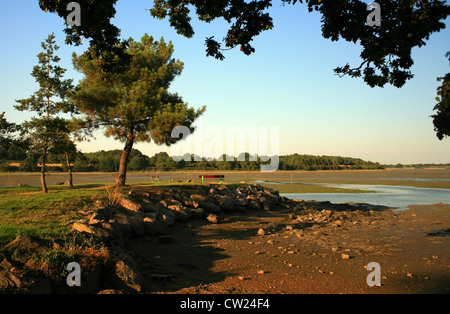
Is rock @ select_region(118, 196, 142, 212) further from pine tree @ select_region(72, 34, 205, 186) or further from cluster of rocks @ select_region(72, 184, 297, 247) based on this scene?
pine tree @ select_region(72, 34, 205, 186)

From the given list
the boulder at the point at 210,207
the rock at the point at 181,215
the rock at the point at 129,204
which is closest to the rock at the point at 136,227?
the rock at the point at 129,204

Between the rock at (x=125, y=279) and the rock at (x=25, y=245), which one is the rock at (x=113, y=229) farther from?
the rock at (x=125, y=279)

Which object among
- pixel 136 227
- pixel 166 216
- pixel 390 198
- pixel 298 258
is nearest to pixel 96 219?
pixel 136 227

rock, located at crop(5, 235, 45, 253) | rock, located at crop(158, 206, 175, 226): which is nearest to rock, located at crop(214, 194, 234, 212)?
rock, located at crop(158, 206, 175, 226)

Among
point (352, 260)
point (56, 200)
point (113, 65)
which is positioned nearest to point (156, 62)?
point (56, 200)

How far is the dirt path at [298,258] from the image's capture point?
291 inches

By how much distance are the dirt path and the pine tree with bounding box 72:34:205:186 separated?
352 inches

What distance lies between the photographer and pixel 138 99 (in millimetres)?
21484

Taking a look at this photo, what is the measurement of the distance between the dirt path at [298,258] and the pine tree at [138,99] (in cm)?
894

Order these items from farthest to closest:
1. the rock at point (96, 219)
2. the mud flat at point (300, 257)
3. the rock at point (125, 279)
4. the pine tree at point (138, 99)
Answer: the pine tree at point (138, 99), the rock at point (96, 219), the mud flat at point (300, 257), the rock at point (125, 279)

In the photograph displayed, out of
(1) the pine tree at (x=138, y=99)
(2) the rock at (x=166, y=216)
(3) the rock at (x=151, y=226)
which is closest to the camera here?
(3) the rock at (x=151, y=226)

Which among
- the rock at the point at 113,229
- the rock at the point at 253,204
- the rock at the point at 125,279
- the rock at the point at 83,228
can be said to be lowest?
the rock at the point at 253,204

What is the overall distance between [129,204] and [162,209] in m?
2.29

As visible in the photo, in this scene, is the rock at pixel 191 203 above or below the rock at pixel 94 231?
below
